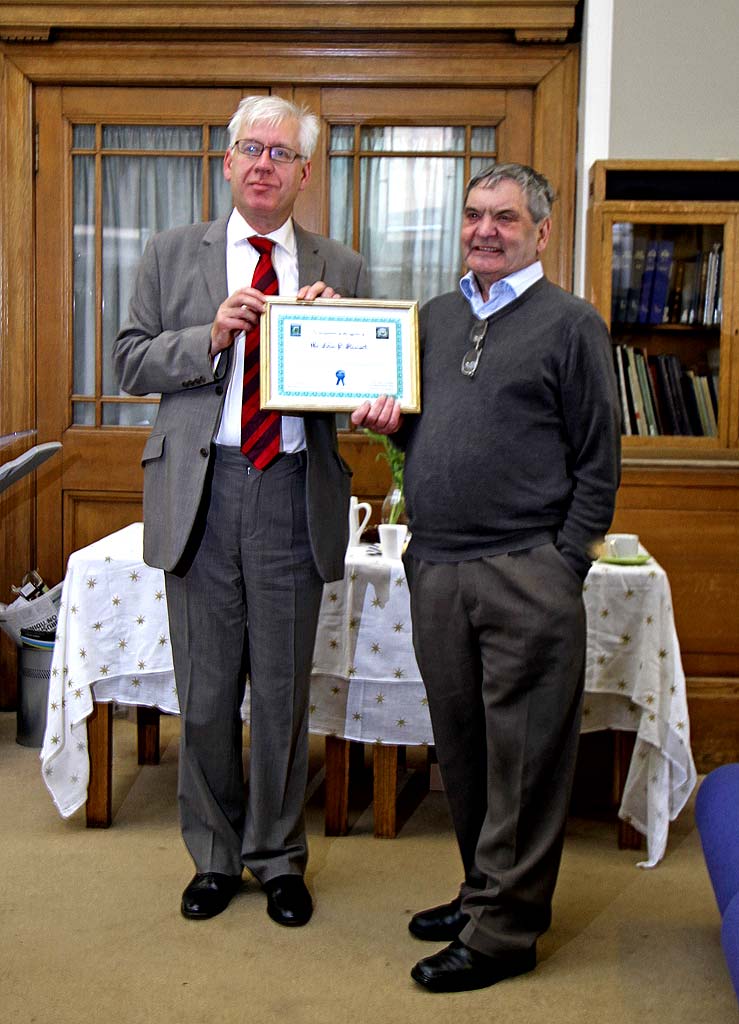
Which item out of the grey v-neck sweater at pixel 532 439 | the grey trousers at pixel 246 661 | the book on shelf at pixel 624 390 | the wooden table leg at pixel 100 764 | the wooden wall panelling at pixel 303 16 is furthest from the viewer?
the wooden wall panelling at pixel 303 16

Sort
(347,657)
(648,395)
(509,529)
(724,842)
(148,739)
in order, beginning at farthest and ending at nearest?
(648,395), (148,739), (347,657), (509,529), (724,842)

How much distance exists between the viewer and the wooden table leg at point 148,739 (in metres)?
3.52

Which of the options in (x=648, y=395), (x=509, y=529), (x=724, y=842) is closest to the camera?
(x=724, y=842)

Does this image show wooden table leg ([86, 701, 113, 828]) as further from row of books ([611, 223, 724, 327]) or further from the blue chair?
row of books ([611, 223, 724, 327])

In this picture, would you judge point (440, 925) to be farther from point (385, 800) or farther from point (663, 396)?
point (663, 396)

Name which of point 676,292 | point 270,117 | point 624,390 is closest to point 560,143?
point 676,292

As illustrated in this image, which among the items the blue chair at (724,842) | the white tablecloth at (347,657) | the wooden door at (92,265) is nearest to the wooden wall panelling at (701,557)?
the white tablecloth at (347,657)

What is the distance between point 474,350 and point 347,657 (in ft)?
3.45

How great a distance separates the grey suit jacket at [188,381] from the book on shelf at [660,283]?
1.43 meters

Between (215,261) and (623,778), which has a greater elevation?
(215,261)

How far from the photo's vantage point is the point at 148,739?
3.54m

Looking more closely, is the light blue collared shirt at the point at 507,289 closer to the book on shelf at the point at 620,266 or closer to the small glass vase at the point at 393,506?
the small glass vase at the point at 393,506

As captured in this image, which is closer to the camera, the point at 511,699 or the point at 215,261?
the point at 511,699

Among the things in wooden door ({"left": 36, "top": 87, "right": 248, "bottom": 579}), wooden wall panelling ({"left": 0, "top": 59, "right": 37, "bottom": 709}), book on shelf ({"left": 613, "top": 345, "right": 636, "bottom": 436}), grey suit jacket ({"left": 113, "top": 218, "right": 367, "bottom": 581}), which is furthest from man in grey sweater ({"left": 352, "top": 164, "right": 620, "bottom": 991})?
wooden wall panelling ({"left": 0, "top": 59, "right": 37, "bottom": 709})
